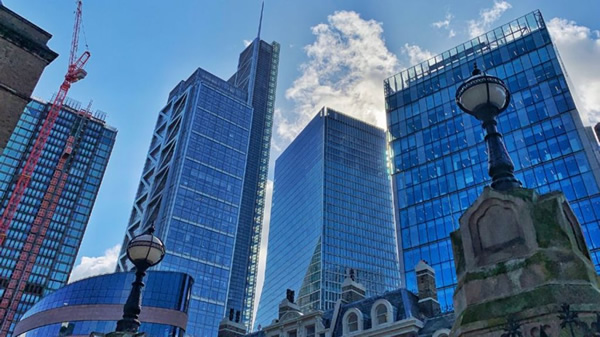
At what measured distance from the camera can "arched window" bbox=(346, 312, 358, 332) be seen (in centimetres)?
A: 2525

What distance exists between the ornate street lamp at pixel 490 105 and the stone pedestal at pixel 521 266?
A: 543 mm

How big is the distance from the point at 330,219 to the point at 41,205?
3455 inches

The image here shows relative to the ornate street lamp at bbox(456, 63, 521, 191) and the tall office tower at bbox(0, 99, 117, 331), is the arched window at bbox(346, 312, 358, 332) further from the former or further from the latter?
the tall office tower at bbox(0, 99, 117, 331)

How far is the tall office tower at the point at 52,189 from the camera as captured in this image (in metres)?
129

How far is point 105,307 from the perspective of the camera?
64438 mm

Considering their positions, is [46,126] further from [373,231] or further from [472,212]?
[472,212]

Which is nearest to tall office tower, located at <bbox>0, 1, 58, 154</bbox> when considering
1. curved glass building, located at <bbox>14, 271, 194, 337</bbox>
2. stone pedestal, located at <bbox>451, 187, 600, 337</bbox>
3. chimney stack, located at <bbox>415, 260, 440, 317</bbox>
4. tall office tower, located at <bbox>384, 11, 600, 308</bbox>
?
stone pedestal, located at <bbox>451, 187, 600, 337</bbox>

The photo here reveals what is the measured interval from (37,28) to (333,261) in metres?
116

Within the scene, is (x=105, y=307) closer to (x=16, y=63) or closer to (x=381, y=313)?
(x=381, y=313)

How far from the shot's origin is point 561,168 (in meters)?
56.9

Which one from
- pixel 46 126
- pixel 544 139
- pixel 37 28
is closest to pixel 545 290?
pixel 37 28

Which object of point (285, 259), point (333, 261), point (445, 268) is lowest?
point (445, 268)

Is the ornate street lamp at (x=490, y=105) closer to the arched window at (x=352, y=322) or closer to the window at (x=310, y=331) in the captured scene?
the arched window at (x=352, y=322)

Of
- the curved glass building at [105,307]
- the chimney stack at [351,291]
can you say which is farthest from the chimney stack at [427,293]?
the curved glass building at [105,307]
